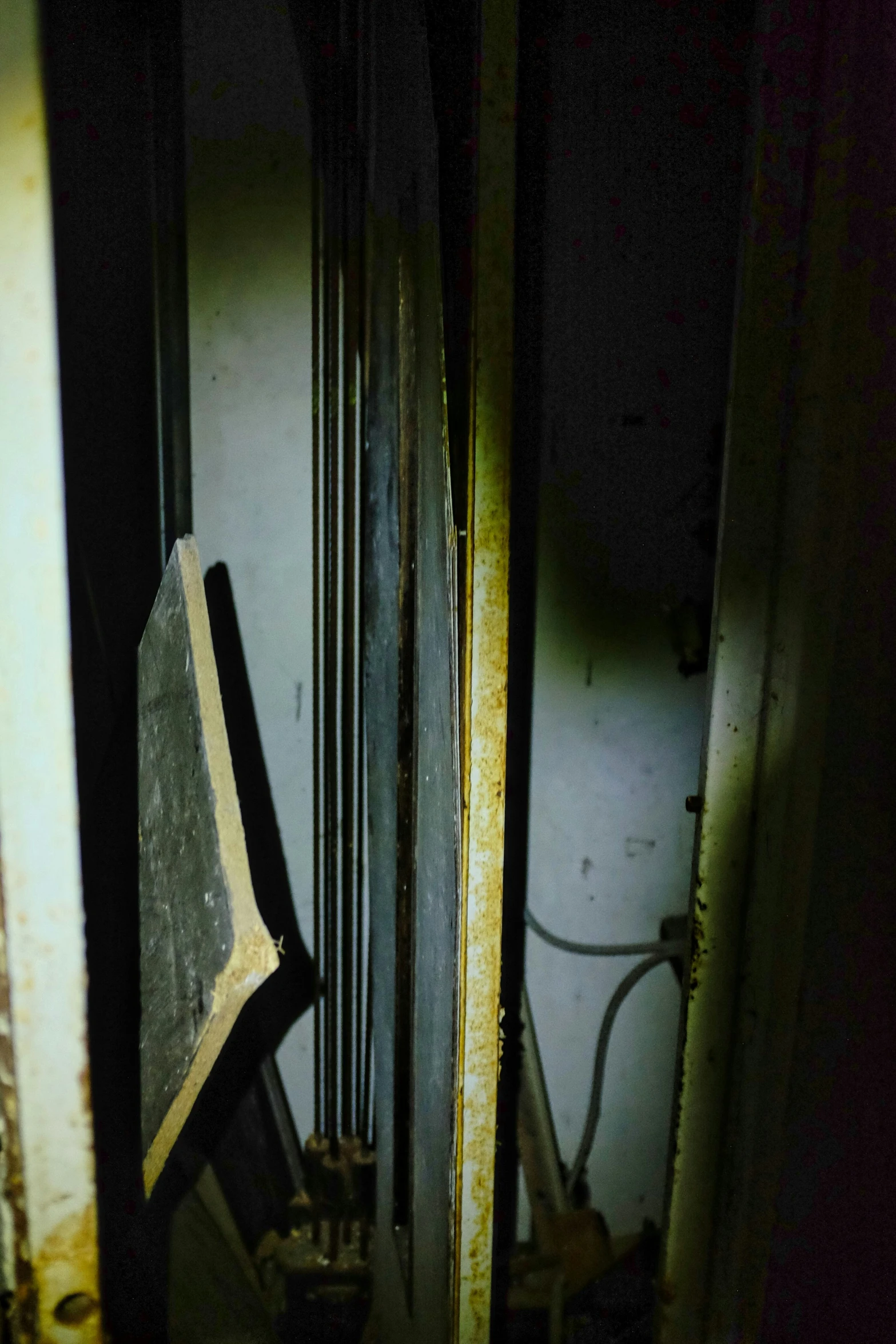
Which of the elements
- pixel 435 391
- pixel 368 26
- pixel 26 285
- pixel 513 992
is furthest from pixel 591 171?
pixel 513 992

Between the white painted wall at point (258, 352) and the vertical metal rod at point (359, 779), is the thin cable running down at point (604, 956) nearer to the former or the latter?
the vertical metal rod at point (359, 779)

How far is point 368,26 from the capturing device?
103cm

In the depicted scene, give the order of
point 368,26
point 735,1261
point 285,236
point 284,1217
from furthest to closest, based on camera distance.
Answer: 1. point 284,1217
2. point 285,236
3. point 368,26
4. point 735,1261

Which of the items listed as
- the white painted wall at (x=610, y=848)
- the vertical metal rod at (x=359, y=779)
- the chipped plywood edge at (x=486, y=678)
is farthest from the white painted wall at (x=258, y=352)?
the chipped plywood edge at (x=486, y=678)

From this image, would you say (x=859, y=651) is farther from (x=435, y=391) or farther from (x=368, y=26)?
(x=368, y=26)

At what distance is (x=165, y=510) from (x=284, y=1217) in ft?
4.11

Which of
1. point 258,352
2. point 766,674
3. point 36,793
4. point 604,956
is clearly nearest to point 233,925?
point 36,793

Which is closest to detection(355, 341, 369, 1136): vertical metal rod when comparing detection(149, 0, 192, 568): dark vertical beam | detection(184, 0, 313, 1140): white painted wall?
detection(184, 0, 313, 1140): white painted wall

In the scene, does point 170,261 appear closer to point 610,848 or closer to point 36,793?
point 36,793

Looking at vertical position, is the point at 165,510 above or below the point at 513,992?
above

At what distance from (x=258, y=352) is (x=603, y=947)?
1193mm

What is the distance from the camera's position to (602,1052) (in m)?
1.52

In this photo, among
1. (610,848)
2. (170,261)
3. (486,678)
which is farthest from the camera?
(610,848)

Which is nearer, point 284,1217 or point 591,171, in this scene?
point 591,171
